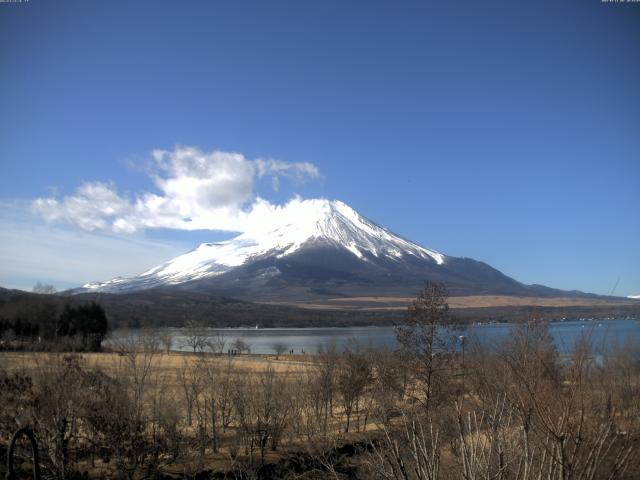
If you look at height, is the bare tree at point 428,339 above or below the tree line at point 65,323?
above

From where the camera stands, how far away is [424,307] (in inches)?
835

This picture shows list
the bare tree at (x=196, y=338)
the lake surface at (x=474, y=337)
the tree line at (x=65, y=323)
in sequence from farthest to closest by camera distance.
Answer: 1. the tree line at (x=65, y=323)
2. the bare tree at (x=196, y=338)
3. the lake surface at (x=474, y=337)

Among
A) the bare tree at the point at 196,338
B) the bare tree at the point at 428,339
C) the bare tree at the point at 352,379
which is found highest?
the bare tree at the point at 428,339

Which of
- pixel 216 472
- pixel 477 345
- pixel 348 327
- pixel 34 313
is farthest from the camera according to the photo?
pixel 348 327

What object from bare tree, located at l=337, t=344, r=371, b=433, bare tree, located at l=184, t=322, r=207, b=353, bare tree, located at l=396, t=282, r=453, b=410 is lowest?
bare tree, located at l=184, t=322, r=207, b=353

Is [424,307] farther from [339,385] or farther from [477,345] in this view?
[339,385]

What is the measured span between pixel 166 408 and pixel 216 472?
2.60 metres

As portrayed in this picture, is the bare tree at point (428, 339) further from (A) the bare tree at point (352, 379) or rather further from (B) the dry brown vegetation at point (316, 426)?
(A) the bare tree at point (352, 379)

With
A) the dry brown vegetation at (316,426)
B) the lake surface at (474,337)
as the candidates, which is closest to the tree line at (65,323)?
the lake surface at (474,337)

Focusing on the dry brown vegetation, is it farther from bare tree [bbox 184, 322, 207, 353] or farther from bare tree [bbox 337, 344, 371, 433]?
bare tree [bbox 184, 322, 207, 353]

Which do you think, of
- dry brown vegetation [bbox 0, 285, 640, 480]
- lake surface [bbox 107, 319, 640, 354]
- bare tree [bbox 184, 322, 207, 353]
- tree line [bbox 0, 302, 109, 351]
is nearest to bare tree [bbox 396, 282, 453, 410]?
dry brown vegetation [bbox 0, 285, 640, 480]

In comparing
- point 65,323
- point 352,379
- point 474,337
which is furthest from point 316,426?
point 65,323

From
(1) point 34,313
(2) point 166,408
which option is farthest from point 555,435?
(1) point 34,313

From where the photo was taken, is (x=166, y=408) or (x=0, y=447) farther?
(x=166, y=408)
